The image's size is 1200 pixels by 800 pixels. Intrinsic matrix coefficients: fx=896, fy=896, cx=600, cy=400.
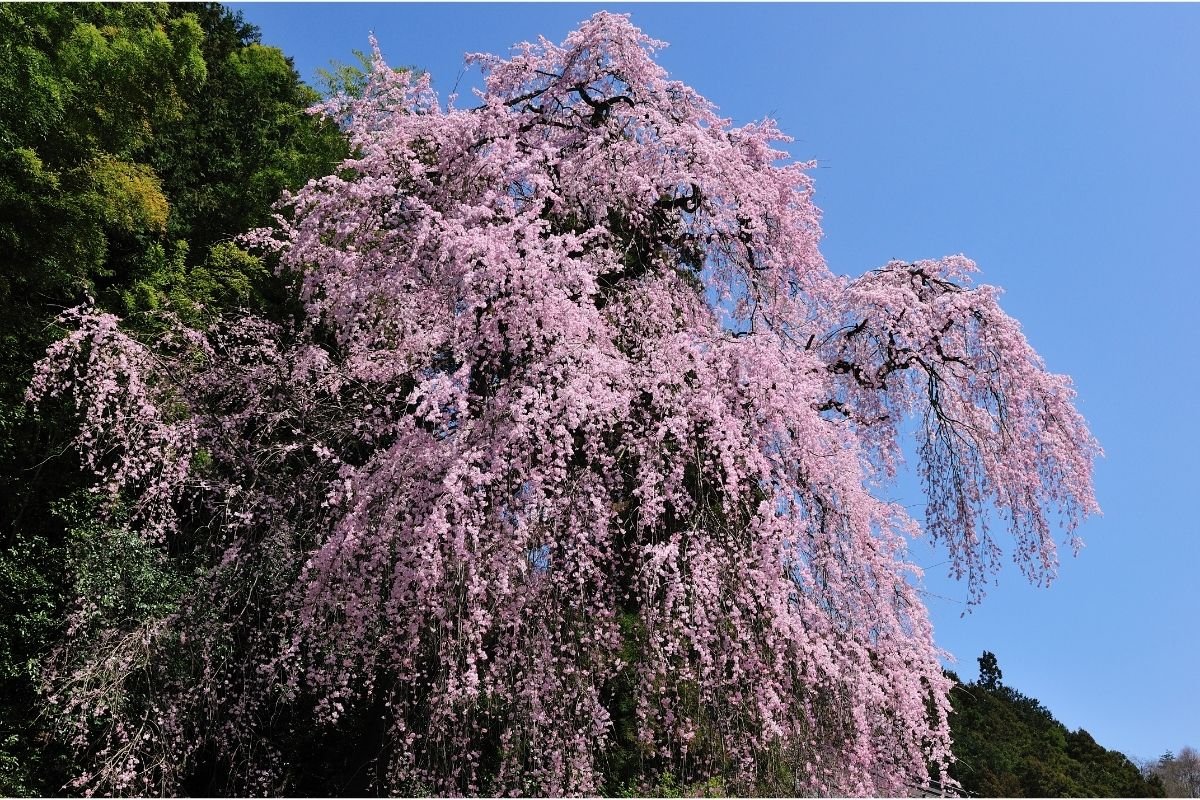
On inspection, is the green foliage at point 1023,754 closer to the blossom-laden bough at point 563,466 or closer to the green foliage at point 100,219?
the blossom-laden bough at point 563,466

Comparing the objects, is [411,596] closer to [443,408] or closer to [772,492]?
[443,408]

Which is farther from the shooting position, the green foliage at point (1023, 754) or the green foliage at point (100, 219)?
the green foliage at point (1023, 754)

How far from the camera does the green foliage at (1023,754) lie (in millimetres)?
14422

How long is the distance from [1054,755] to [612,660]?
13898 millimetres

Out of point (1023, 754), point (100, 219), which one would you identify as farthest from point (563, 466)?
point (1023, 754)

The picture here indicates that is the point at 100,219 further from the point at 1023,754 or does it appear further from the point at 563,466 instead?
the point at 1023,754

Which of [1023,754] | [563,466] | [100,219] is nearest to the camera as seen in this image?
[563,466]

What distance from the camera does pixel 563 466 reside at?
18.5ft

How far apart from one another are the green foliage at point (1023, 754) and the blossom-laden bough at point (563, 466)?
7278 millimetres

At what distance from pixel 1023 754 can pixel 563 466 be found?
1393 cm

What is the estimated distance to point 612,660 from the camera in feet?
19.9

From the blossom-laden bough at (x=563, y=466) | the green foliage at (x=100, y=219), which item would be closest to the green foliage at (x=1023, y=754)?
the blossom-laden bough at (x=563, y=466)

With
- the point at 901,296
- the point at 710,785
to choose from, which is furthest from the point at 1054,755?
the point at 710,785

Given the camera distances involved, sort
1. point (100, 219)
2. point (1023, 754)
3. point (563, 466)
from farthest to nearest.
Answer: point (1023, 754), point (100, 219), point (563, 466)
